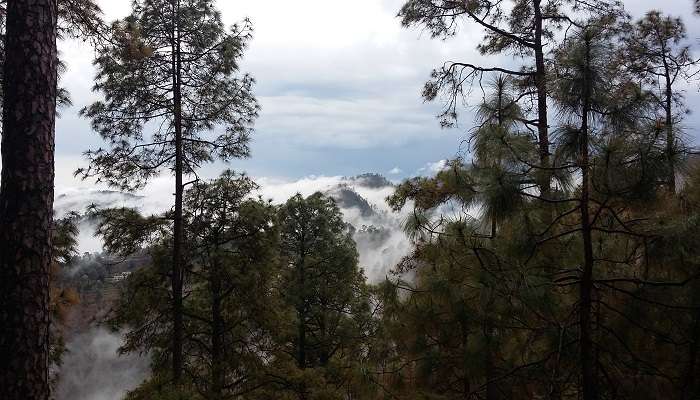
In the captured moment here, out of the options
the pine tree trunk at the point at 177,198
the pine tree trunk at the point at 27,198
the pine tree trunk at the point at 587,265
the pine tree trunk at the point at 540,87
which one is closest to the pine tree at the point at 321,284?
the pine tree trunk at the point at 177,198

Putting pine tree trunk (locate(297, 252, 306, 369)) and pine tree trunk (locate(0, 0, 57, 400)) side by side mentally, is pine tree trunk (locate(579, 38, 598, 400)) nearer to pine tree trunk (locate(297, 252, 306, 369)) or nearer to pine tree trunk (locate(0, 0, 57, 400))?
pine tree trunk (locate(0, 0, 57, 400))

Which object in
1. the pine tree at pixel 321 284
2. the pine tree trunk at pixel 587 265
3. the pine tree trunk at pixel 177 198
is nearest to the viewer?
the pine tree trunk at pixel 587 265

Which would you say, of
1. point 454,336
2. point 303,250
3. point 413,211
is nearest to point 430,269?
point 454,336

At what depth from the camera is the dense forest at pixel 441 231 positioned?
3.54 metres

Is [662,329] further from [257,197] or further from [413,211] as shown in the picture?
[257,197]

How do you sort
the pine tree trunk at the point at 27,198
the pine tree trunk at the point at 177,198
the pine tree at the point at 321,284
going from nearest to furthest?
1. the pine tree trunk at the point at 27,198
2. the pine tree trunk at the point at 177,198
3. the pine tree at the point at 321,284

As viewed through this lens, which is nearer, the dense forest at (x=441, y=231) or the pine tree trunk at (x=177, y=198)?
the dense forest at (x=441, y=231)

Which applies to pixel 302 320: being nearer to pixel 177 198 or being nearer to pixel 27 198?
pixel 177 198

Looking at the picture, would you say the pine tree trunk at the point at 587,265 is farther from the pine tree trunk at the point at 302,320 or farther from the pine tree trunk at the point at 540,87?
the pine tree trunk at the point at 302,320

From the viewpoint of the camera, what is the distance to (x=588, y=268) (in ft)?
12.0

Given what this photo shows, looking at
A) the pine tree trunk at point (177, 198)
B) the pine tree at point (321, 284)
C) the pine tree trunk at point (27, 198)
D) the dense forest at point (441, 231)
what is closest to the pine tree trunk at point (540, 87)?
the dense forest at point (441, 231)

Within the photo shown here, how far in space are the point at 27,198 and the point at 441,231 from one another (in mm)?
4039

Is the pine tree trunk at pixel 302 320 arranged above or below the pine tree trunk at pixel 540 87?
below

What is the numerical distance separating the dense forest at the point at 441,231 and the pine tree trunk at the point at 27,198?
0.01 meters
